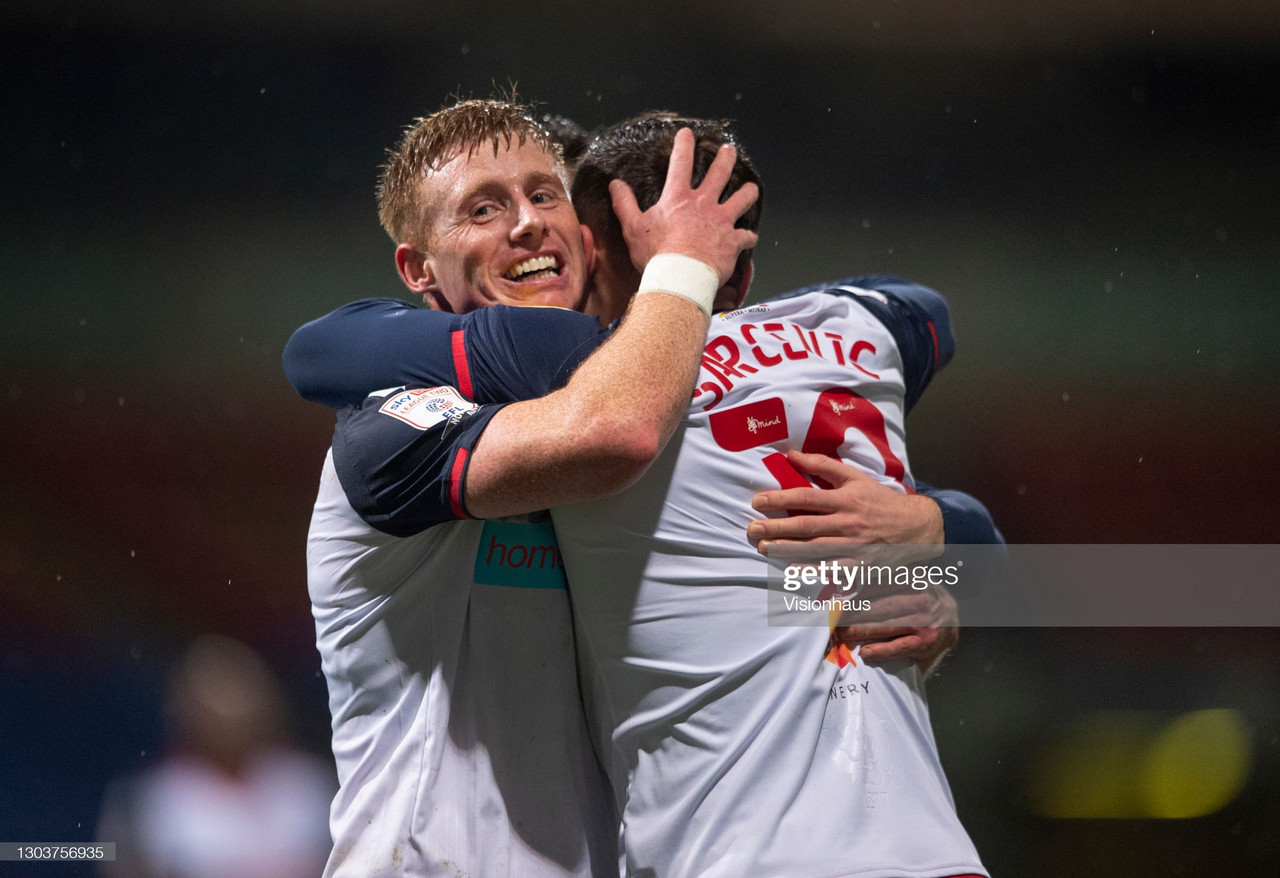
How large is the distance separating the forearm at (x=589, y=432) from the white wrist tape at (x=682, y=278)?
0.10m

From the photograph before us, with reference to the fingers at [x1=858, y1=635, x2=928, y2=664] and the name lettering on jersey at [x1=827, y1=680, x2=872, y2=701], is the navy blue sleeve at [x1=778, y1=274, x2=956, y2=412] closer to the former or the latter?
the fingers at [x1=858, y1=635, x2=928, y2=664]

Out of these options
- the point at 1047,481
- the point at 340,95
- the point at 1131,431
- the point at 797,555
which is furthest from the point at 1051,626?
the point at 340,95

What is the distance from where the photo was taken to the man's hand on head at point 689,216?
1.33 m

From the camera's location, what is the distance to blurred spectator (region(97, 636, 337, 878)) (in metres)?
2.85

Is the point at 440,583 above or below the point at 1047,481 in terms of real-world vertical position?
below

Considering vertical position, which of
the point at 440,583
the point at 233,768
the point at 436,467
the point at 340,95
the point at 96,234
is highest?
the point at 340,95

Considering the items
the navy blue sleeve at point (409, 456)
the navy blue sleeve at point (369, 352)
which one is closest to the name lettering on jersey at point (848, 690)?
the navy blue sleeve at point (409, 456)

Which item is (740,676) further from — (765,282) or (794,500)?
(765,282)

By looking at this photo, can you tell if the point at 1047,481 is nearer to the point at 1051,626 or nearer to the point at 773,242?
the point at 1051,626

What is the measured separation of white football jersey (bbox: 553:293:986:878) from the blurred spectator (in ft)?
6.43

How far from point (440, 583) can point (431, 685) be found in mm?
140

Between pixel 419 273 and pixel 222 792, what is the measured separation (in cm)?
209

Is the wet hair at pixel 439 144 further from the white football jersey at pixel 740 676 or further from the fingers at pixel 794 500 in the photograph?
the fingers at pixel 794 500

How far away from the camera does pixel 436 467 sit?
3.74 ft
